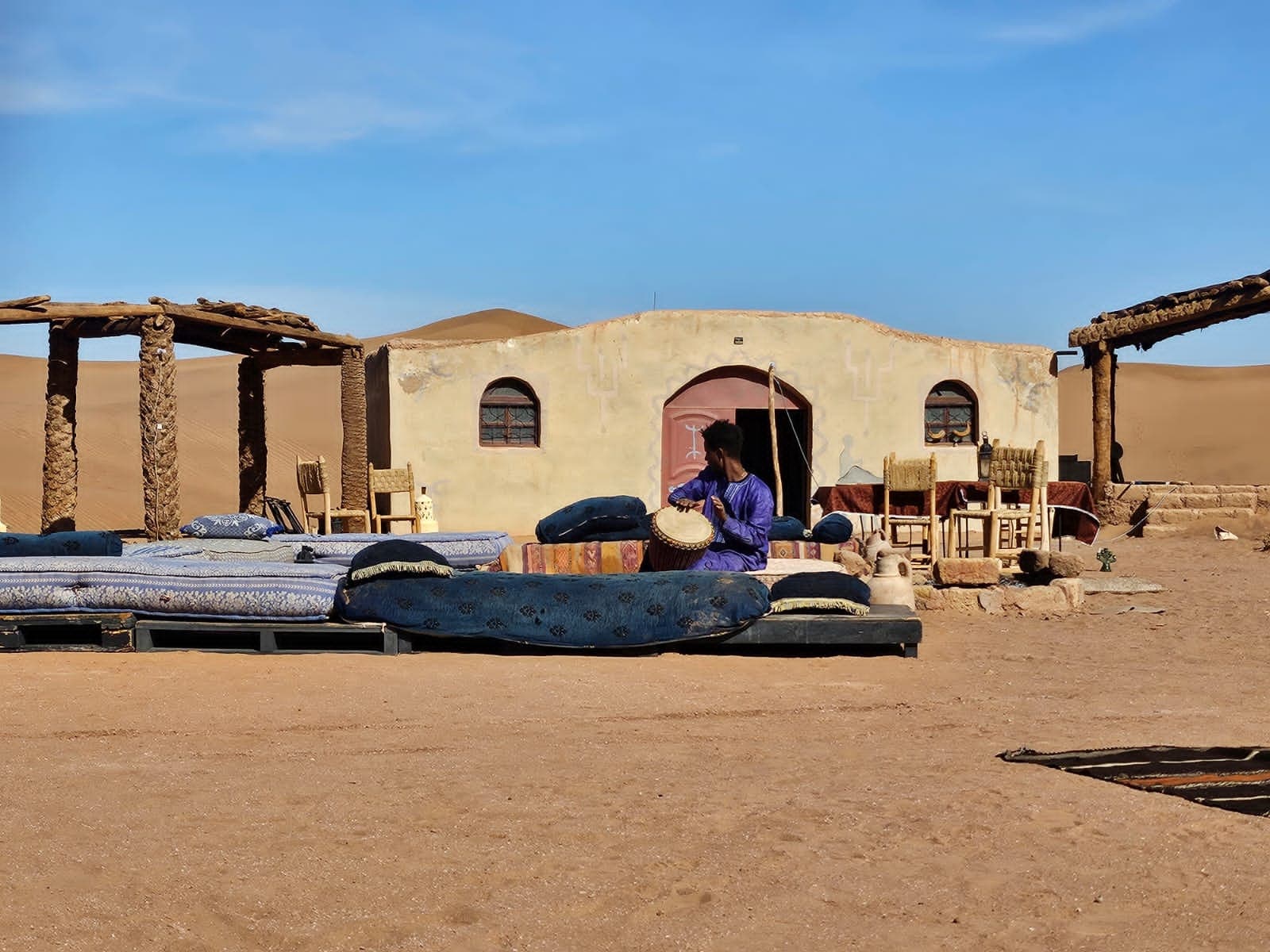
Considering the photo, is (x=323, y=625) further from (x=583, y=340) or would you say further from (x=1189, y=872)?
(x=583, y=340)

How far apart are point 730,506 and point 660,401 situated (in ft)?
28.3

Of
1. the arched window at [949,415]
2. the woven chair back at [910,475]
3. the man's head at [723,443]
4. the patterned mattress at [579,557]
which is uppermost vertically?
the arched window at [949,415]

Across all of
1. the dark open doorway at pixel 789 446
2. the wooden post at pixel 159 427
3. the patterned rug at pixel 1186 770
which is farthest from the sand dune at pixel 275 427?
the patterned rug at pixel 1186 770

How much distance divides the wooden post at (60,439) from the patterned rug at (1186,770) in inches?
445

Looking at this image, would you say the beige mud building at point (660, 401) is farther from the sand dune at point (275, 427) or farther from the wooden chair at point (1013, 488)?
the wooden chair at point (1013, 488)

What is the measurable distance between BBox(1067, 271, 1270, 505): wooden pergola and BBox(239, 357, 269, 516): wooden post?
10.8 meters

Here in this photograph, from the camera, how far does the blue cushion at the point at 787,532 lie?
1010 cm

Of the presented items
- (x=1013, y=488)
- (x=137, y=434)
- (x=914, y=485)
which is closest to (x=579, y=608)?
(x=914, y=485)

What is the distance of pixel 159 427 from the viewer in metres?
13.4

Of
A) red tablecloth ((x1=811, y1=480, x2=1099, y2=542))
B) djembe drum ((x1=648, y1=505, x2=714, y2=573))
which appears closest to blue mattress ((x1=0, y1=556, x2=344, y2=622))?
djembe drum ((x1=648, y1=505, x2=714, y2=573))

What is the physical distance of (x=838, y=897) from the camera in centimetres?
356

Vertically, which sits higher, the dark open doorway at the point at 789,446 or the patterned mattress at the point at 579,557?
the dark open doorway at the point at 789,446

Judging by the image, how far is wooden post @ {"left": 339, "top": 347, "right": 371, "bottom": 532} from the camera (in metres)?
14.9

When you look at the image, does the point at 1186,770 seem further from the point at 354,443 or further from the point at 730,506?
the point at 354,443
